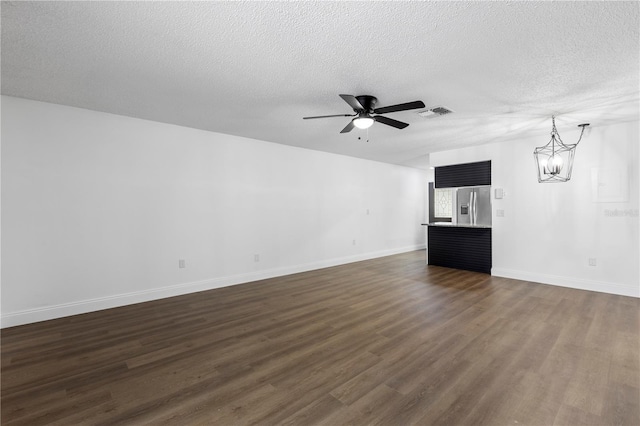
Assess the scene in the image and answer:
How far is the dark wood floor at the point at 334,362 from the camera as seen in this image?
1.75 m

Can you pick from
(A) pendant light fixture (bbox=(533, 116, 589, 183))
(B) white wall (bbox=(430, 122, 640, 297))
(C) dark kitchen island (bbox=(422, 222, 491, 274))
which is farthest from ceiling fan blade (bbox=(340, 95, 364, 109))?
(C) dark kitchen island (bbox=(422, 222, 491, 274))

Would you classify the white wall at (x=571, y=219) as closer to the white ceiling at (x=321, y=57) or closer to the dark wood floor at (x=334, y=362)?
the dark wood floor at (x=334, y=362)

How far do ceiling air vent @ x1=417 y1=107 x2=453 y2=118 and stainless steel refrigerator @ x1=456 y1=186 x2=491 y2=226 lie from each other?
2738 millimetres

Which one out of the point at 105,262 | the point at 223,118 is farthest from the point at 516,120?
the point at 105,262

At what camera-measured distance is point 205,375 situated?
84.9 inches

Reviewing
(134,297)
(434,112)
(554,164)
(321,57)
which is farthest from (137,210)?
(554,164)

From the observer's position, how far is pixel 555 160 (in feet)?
14.3

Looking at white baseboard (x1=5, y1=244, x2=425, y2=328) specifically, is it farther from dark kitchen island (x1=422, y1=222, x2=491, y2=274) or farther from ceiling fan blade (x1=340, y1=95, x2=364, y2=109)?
ceiling fan blade (x1=340, y1=95, x2=364, y2=109)

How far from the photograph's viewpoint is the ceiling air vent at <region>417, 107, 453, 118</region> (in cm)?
352

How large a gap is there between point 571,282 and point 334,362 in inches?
182

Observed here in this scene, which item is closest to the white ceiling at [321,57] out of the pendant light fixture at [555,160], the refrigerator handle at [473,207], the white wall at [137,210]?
the white wall at [137,210]

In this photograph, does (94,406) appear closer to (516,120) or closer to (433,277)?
(433,277)

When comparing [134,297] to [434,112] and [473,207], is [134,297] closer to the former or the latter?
[434,112]

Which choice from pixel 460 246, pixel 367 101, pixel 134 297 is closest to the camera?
pixel 367 101
